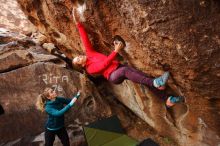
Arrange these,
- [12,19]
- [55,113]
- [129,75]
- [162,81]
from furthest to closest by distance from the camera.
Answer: [12,19], [55,113], [129,75], [162,81]

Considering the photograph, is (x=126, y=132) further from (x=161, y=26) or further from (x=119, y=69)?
(x=161, y=26)

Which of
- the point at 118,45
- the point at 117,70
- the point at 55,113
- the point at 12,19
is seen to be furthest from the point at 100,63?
the point at 12,19

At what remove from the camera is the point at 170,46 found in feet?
16.6

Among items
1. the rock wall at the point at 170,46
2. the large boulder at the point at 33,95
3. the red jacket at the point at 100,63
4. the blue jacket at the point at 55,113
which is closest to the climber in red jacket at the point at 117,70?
the red jacket at the point at 100,63

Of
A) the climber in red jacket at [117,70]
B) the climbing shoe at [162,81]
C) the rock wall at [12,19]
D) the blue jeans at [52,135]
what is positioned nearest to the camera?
the climbing shoe at [162,81]

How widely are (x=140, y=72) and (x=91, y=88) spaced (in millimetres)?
3115

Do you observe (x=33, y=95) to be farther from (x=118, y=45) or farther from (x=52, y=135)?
(x=118, y=45)

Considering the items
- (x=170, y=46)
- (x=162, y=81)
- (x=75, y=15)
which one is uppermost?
(x=75, y=15)

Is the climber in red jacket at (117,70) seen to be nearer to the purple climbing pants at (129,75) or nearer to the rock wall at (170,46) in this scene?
the purple climbing pants at (129,75)

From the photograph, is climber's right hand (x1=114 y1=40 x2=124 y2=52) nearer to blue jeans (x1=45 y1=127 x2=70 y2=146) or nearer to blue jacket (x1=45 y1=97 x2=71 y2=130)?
blue jacket (x1=45 y1=97 x2=71 y2=130)

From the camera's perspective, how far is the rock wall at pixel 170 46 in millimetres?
4777

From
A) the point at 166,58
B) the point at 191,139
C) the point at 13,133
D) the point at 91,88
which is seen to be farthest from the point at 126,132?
the point at 166,58

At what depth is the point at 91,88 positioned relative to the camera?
875 cm

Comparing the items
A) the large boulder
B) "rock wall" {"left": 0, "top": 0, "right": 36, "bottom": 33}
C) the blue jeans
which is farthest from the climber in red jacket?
"rock wall" {"left": 0, "top": 0, "right": 36, "bottom": 33}
